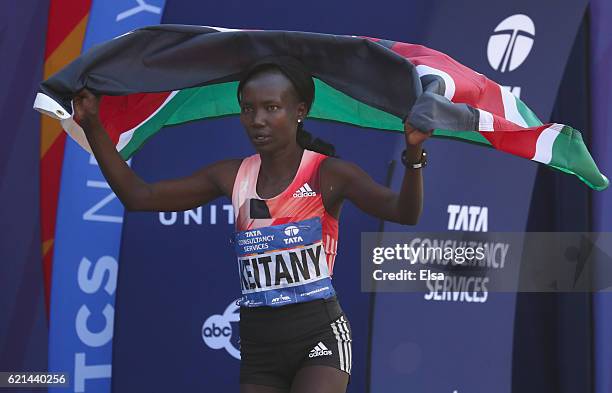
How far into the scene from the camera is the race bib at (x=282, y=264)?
3807mm

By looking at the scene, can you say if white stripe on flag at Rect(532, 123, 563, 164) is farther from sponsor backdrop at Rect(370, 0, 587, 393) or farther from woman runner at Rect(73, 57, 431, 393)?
sponsor backdrop at Rect(370, 0, 587, 393)

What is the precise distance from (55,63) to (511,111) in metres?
2.45

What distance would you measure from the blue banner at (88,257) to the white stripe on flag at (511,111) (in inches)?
85.0

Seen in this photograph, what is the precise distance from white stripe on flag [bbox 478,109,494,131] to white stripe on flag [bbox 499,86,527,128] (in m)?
0.27

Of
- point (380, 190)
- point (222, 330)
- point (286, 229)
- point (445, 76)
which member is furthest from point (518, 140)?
point (222, 330)

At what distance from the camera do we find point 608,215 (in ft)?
21.2

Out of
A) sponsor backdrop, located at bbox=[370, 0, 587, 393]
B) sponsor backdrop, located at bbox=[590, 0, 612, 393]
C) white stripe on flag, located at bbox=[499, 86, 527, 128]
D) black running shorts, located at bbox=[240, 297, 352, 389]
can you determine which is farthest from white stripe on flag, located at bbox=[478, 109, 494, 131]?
sponsor backdrop, located at bbox=[590, 0, 612, 393]

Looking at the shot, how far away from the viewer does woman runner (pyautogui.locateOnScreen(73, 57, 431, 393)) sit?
3781mm

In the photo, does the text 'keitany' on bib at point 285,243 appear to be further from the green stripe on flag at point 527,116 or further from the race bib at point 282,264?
the green stripe on flag at point 527,116

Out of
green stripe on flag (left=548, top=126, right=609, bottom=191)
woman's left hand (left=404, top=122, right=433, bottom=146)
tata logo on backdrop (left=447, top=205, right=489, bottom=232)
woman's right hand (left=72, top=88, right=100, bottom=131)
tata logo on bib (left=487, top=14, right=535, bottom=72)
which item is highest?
tata logo on bib (left=487, top=14, right=535, bottom=72)

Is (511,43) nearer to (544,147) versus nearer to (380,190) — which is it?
(544,147)

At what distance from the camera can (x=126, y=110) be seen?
4.36m

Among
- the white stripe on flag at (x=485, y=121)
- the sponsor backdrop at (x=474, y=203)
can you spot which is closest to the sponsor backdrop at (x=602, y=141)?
the sponsor backdrop at (x=474, y=203)

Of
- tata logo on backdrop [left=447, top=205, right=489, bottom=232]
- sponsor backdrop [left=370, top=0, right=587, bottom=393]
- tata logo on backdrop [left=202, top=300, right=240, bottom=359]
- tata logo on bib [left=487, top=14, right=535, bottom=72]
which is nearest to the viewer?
tata logo on backdrop [left=202, top=300, right=240, bottom=359]
